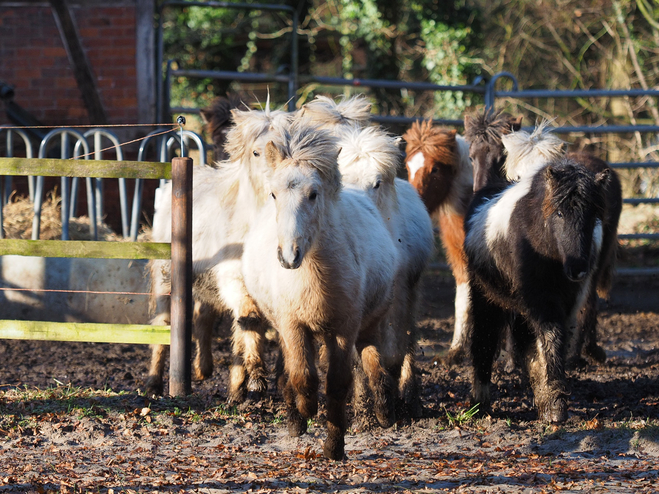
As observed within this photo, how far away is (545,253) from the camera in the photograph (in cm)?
447

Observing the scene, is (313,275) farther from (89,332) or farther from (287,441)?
(89,332)

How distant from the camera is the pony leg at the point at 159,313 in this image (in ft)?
17.0

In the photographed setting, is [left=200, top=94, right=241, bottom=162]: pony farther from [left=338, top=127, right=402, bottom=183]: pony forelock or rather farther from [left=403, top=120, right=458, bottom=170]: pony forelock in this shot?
[left=338, top=127, right=402, bottom=183]: pony forelock

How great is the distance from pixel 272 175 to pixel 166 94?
5.97m

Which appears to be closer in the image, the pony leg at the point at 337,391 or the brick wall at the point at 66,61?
the pony leg at the point at 337,391

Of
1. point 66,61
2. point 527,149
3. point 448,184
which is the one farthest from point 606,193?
point 66,61

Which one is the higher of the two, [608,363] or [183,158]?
[183,158]

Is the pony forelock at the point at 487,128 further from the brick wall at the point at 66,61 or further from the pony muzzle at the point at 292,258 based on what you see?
the brick wall at the point at 66,61

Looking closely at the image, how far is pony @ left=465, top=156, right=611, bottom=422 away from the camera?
4.30 m

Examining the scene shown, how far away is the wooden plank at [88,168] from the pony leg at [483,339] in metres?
2.22

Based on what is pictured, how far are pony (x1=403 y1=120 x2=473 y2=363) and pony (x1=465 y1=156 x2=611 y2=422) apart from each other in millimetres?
1371

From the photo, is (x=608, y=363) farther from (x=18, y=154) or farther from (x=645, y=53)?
(x=645, y=53)

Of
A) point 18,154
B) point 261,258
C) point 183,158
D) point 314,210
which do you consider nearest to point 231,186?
point 183,158

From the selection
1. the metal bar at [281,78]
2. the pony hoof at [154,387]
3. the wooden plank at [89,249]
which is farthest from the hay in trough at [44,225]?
the pony hoof at [154,387]
